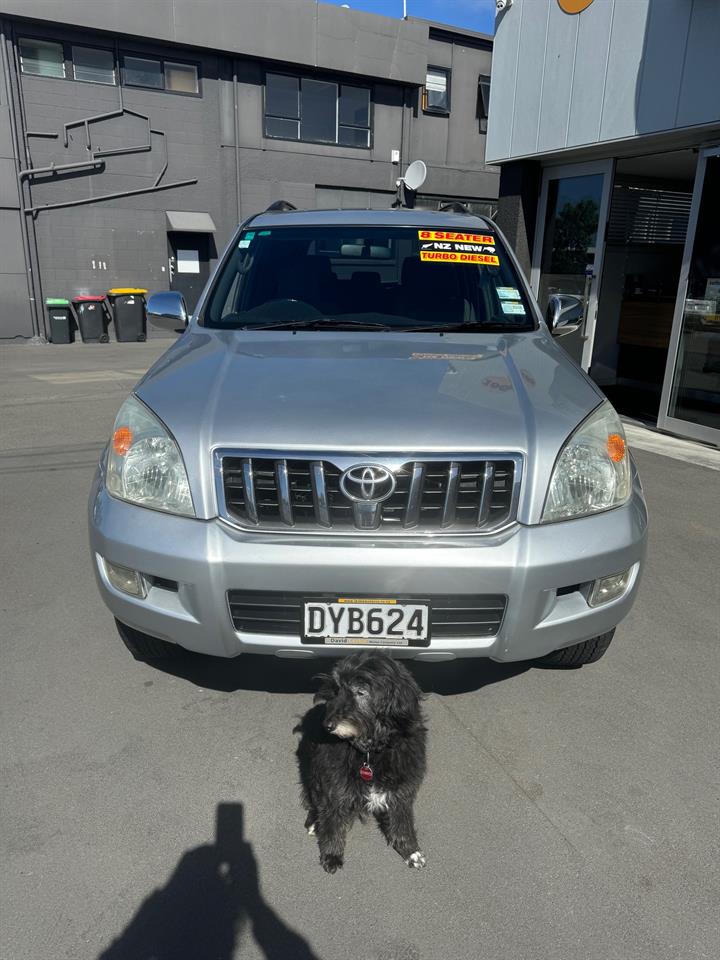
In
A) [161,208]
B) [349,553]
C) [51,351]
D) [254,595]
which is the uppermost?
→ [161,208]

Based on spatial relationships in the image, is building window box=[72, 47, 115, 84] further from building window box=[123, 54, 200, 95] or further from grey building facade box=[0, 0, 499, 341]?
building window box=[123, 54, 200, 95]

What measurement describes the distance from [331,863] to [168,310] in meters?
3.03

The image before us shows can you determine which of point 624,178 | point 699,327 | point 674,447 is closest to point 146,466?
point 674,447

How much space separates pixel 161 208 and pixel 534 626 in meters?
17.1

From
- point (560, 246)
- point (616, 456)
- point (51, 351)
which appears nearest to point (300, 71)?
point (51, 351)

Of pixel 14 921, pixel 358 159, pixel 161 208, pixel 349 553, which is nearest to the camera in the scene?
pixel 14 921

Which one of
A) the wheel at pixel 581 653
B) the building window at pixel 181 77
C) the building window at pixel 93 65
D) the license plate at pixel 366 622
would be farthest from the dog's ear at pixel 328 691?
the building window at pixel 181 77

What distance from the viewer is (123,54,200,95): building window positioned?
16.0 meters

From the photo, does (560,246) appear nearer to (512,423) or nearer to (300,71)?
(512,423)

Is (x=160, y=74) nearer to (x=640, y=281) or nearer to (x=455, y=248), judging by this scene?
(x=640, y=281)

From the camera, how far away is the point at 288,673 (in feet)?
9.89

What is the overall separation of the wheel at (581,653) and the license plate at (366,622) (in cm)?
83

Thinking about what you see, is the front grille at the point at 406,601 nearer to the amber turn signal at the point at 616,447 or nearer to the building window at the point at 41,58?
the amber turn signal at the point at 616,447

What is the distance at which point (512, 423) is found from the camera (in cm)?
229
